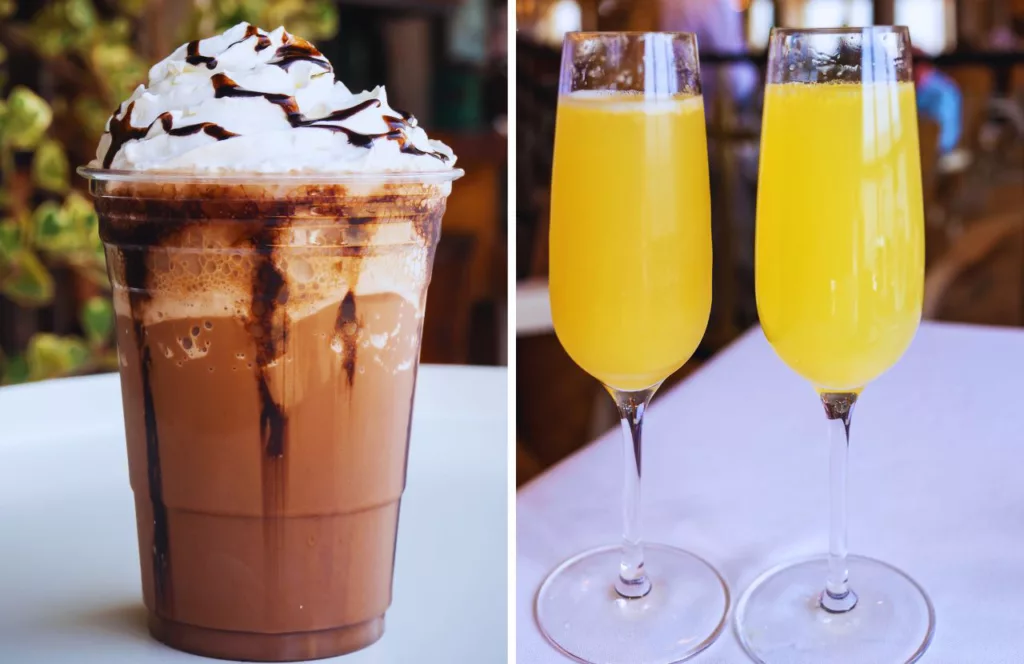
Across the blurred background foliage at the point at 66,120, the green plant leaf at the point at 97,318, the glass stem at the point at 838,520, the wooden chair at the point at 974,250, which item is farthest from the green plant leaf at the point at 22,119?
the wooden chair at the point at 974,250

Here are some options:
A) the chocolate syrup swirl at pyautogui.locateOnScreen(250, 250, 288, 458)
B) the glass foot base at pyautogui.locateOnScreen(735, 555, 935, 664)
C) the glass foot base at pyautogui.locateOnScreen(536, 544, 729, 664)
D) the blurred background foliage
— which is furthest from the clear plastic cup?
the blurred background foliage

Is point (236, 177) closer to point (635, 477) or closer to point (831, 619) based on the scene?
point (635, 477)

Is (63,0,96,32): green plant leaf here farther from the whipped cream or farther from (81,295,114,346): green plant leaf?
the whipped cream

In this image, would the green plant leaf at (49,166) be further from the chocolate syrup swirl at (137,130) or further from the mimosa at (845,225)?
the mimosa at (845,225)

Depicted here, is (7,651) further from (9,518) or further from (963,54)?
(963,54)

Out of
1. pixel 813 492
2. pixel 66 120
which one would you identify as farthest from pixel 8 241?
pixel 813 492
